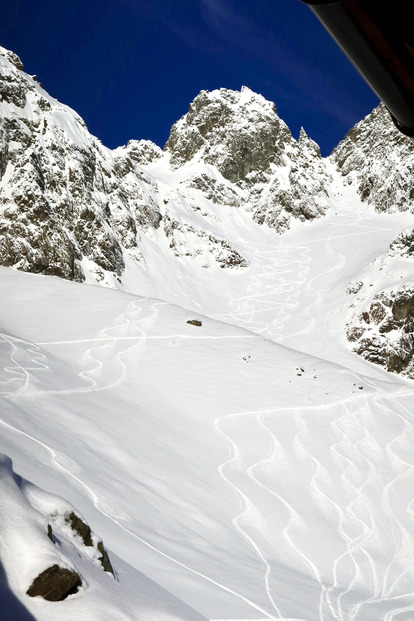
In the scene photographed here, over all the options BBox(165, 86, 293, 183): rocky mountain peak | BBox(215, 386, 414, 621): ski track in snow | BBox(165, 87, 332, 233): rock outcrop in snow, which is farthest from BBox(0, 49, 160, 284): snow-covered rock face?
BBox(215, 386, 414, 621): ski track in snow

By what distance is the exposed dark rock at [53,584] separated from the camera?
9.25ft

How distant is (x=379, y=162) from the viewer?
224ft

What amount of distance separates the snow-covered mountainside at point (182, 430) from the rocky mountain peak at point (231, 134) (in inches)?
1277

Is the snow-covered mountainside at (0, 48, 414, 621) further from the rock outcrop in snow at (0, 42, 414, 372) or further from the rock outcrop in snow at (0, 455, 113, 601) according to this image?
the rock outcrop in snow at (0, 42, 414, 372)

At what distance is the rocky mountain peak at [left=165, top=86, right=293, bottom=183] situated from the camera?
72.8 m

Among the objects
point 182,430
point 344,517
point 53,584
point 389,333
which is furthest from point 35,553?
point 389,333

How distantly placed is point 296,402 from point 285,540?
6.51m

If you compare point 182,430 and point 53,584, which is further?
point 182,430

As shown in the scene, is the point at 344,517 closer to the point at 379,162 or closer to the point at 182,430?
the point at 182,430

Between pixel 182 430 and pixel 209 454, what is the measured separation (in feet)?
3.78

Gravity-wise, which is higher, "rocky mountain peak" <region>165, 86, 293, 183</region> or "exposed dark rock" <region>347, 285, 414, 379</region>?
"rocky mountain peak" <region>165, 86, 293, 183</region>

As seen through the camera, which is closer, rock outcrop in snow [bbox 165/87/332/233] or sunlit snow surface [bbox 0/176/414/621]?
sunlit snow surface [bbox 0/176/414/621]

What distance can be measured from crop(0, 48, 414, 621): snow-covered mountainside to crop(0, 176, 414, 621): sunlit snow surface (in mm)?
51

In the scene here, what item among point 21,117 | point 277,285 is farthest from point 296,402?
point 21,117
